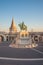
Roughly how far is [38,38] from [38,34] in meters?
1.49

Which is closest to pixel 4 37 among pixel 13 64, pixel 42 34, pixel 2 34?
pixel 2 34

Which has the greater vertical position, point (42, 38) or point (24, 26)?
point (24, 26)

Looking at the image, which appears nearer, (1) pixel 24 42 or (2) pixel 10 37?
(1) pixel 24 42

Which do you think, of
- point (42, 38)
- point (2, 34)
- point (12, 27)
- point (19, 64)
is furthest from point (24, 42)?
point (12, 27)

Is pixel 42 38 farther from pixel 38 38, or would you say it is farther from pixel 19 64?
pixel 19 64

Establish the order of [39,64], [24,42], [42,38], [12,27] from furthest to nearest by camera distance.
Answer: [12,27] < [42,38] < [24,42] < [39,64]

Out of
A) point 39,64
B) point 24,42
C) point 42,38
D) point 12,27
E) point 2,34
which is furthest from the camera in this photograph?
point 12,27

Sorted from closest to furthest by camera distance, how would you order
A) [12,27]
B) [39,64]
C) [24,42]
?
[39,64] → [24,42] → [12,27]

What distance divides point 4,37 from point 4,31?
125 inches

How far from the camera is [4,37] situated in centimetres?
5109

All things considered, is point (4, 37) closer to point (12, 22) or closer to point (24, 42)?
point (12, 22)

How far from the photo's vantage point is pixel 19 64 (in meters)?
8.84

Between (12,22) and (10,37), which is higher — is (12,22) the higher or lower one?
the higher one

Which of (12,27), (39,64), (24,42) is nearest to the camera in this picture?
(39,64)
